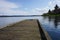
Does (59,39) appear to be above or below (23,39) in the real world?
below

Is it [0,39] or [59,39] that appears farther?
[59,39]

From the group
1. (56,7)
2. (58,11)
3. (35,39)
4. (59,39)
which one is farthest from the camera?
(56,7)

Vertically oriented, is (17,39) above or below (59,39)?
above

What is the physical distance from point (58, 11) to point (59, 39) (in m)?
153

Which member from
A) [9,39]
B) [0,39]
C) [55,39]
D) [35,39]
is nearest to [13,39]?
[9,39]

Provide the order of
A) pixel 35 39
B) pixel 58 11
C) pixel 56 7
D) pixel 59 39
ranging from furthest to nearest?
pixel 56 7, pixel 58 11, pixel 59 39, pixel 35 39

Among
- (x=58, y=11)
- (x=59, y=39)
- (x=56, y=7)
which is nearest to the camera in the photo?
(x=59, y=39)

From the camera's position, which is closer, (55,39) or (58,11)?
(55,39)

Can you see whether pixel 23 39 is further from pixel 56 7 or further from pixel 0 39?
pixel 56 7

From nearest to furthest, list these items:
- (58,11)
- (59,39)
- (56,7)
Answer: (59,39), (58,11), (56,7)

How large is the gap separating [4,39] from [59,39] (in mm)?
6020

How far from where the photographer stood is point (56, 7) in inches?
6772

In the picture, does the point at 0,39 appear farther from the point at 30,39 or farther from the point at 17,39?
the point at 30,39

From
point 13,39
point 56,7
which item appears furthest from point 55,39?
point 56,7
